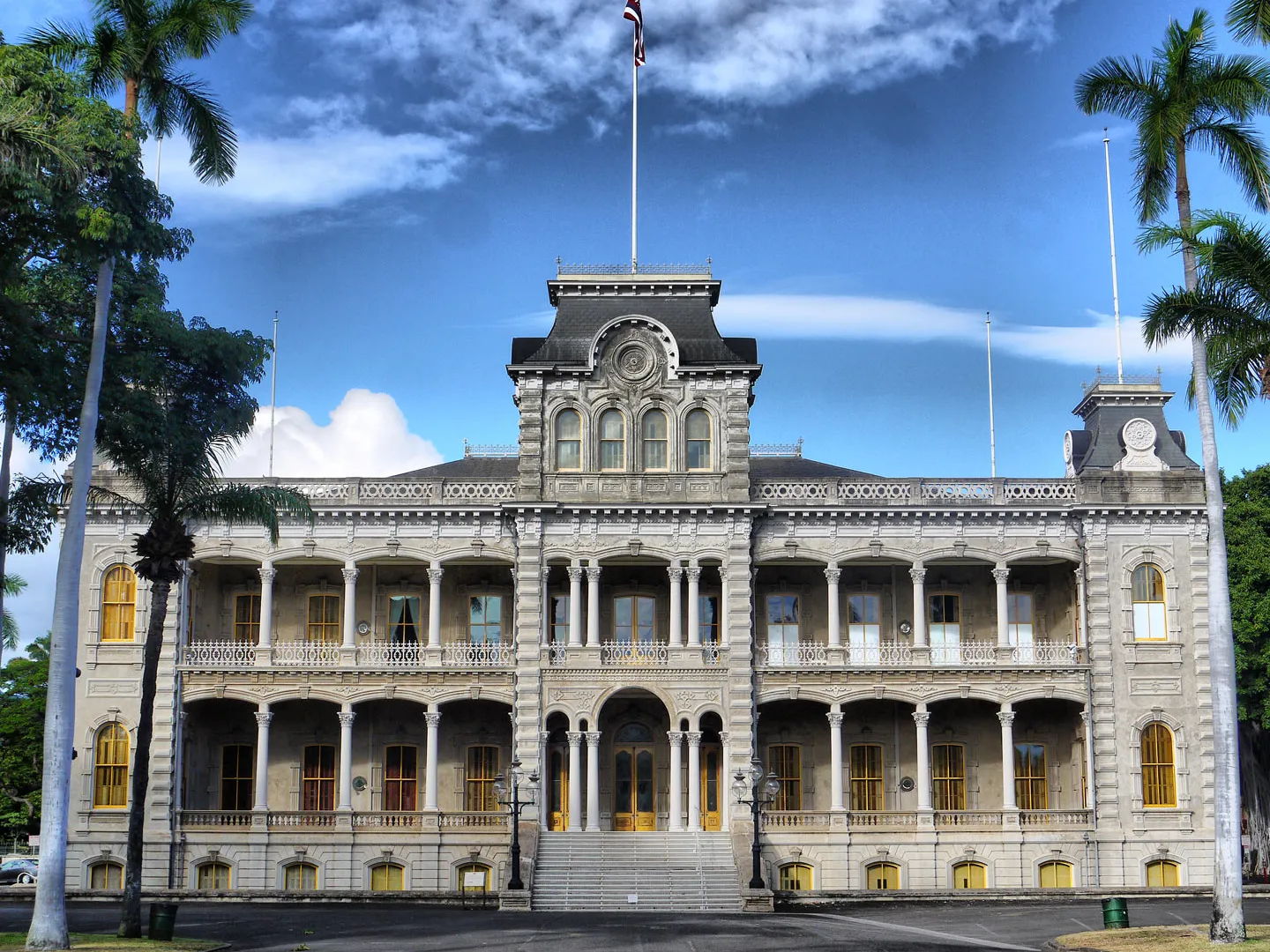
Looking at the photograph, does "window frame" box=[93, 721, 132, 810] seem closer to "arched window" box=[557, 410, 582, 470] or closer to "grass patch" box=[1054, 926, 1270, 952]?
"arched window" box=[557, 410, 582, 470]

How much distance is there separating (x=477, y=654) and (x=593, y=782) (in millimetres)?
5250

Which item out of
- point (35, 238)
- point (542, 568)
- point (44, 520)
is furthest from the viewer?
point (542, 568)

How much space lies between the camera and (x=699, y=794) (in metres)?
44.7

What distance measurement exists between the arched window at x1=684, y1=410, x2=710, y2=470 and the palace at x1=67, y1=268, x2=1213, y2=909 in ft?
0.24

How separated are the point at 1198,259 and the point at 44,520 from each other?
2338 centimetres

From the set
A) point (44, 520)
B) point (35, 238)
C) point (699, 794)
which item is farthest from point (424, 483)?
point (35, 238)

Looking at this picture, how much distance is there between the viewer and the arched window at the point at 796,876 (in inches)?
1729

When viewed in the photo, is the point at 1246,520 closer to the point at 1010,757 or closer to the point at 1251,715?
the point at 1251,715

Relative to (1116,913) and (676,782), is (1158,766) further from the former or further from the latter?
(1116,913)

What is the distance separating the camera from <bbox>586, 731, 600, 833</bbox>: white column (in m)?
43.4

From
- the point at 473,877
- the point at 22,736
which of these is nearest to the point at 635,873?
the point at 473,877

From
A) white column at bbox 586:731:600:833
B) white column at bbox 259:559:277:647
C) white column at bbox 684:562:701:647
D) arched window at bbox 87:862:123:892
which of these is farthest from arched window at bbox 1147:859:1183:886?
arched window at bbox 87:862:123:892

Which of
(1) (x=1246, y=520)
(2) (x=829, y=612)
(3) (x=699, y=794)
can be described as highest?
(1) (x=1246, y=520)

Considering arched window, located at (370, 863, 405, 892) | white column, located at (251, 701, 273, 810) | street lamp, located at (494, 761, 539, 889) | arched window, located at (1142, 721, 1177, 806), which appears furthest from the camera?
white column, located at (251, 701, 273, 810)
